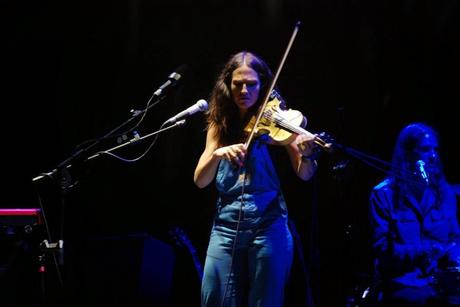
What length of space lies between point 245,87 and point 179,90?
1.65 meters

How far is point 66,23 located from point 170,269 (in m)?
1.99

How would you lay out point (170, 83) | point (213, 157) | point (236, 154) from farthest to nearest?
point (170, 83), point (213, 157), point (236, 154)

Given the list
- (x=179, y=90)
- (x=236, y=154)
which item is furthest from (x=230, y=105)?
(x=179, y=90)

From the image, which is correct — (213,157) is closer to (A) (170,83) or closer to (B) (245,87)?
(B) (245,87)

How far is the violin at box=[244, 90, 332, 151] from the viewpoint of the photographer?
6.87 feet

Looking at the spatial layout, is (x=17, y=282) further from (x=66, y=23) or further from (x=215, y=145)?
(x=66, y=23)

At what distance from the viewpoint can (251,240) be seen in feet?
6.56

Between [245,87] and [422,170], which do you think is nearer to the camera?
[245,87]

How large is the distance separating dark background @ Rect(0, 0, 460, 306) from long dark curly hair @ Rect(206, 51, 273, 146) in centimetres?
133

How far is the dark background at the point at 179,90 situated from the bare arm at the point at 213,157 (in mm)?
1433

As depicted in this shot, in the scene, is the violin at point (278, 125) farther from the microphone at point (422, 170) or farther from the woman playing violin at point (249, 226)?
the microphone at point (422, 170)

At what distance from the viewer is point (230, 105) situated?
2.32 metres

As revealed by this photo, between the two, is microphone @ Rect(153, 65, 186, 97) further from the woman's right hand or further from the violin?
the woman's right hand

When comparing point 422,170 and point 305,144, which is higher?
point 305,144
